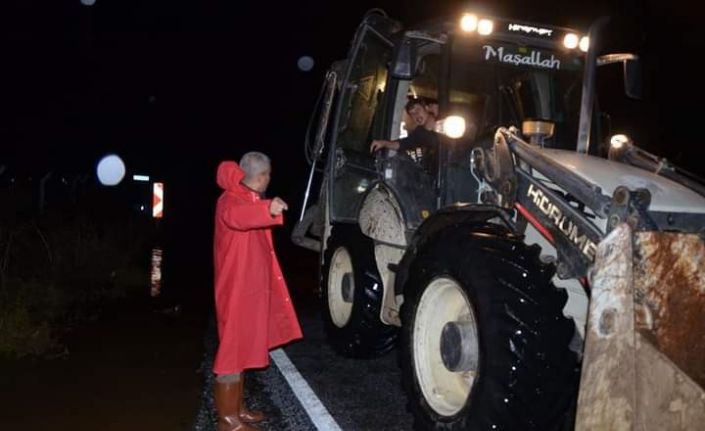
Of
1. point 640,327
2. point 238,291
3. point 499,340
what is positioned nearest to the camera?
point 640,327

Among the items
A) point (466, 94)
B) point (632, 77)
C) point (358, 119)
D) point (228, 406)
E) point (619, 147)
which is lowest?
point (228, 406)

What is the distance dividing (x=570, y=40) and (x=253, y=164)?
2.80 meters

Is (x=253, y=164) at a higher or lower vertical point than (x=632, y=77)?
lower

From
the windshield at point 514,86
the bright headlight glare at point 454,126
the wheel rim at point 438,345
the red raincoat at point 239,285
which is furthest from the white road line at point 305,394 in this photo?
the windshield at point 514,86

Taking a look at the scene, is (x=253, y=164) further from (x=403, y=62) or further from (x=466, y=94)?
(x=466, y=94)

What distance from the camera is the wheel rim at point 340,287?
687 centimetres

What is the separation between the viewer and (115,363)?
666cm

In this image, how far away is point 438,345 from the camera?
15.0 ft

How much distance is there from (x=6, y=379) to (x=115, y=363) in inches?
38.7

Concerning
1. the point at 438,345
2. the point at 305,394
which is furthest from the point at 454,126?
the point at 305,394

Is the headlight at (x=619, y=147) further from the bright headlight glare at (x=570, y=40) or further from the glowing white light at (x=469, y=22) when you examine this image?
the glowing white light at (x=469, y=22)

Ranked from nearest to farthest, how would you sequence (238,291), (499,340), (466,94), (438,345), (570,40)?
(499,340)
(438,345)
(238,291)
(466,94)
(570,40)

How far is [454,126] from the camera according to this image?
16.3 feet

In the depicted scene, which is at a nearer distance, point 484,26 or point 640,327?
point 640,327
